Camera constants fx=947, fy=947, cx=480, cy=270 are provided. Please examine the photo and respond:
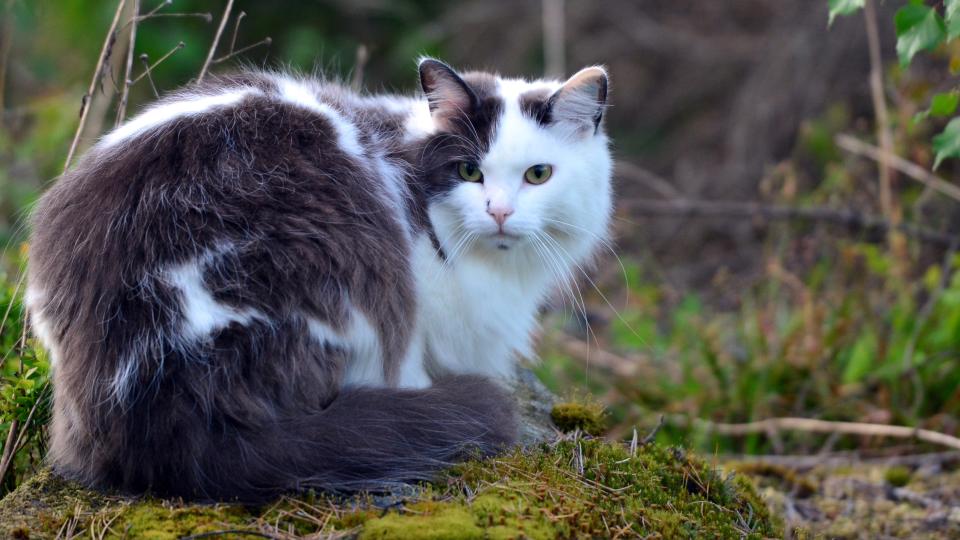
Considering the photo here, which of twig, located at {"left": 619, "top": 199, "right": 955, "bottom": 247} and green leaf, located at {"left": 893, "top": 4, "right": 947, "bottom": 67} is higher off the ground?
twig, located at {"left": 619, "top": 199, "right": 955, "bottom": 247}

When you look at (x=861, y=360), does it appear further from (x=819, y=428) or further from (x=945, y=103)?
(x=945, y=103)

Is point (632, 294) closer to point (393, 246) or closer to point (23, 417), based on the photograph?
point (393, 246)

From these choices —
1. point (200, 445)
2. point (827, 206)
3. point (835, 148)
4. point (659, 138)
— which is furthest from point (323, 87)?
point (659, 138)

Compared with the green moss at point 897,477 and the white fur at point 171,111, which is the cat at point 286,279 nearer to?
the white fur at point 171,111

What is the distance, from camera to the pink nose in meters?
2.57

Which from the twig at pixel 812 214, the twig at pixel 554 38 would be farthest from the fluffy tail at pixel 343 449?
the twig at pixel 554 38

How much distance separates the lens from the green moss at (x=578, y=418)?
2.85 metres

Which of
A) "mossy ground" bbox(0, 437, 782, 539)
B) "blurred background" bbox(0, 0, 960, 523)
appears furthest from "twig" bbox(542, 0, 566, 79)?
"mossy ground" bbox(0, 437, 782, 539)

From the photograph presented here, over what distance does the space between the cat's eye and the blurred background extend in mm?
586

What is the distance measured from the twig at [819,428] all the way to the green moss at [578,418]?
123cm

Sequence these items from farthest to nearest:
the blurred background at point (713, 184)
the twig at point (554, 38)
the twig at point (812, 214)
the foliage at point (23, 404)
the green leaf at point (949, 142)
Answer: the twig at point (554, 38) < the twig at point (812, 214) < the blurred background at point (713, 184) < the foliage at point (23, 404) < the green leaf at point (949, 142)

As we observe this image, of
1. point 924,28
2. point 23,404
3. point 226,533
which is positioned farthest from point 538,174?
point 23,404

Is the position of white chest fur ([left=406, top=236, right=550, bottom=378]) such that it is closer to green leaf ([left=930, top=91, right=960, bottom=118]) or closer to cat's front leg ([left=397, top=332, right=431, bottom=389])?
cat's front leg ([left=397, top=332, right=431, bottom=389])

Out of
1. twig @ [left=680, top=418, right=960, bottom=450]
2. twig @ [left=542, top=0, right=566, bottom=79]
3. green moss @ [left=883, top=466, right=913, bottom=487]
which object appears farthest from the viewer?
twig @ [left=542, top=0, right=566, bottom=79]
